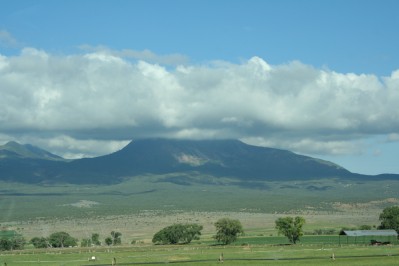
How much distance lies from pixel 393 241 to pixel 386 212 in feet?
67.2

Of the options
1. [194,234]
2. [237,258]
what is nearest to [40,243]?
[194,234]

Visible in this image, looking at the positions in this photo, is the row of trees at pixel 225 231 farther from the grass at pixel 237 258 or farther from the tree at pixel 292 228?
the grass at pixel 237 258

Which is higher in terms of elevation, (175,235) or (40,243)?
(175,235)

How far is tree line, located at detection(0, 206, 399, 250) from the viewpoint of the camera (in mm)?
120312

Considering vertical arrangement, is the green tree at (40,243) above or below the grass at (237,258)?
above

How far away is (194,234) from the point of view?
425ft

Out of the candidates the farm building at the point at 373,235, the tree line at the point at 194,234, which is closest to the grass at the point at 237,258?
the tree line at the point at 194,234

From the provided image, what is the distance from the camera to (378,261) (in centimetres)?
6938

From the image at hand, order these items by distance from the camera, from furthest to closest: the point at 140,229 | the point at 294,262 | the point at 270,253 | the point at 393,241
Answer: the point at 140,229
the point at 393,241
the point at 270,253
the point at 294,262

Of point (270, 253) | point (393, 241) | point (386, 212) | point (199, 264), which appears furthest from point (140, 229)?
point (199, 264)

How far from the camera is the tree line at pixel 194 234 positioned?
12031 centimetres

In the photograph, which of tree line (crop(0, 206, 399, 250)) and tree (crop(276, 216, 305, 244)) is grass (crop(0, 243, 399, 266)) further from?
tree line (crop(0, 206, 399, 250))

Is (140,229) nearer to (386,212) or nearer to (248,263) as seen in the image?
(386,212)

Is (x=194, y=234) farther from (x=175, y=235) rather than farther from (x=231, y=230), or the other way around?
(x=231, y=230)
